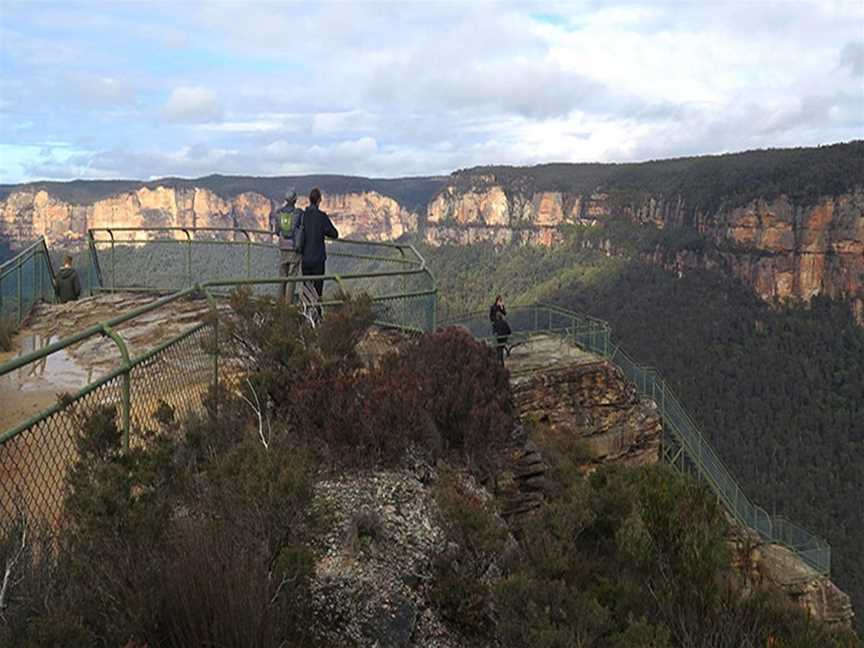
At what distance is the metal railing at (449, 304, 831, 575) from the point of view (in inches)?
686

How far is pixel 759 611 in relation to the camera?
487 centimetres

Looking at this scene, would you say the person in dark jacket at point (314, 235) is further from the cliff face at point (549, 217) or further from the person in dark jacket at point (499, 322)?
the cliff face at point (549, 217)

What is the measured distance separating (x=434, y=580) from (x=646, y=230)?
9038 centimetres

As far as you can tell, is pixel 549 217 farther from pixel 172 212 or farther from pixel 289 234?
pixel 289 234

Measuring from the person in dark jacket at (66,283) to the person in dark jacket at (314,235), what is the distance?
222 inches

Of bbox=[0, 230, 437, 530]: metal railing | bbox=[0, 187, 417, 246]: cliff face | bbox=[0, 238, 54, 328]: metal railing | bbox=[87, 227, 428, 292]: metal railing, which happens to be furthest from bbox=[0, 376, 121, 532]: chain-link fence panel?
bbox=[0, 187, 417, 246]: cliff face

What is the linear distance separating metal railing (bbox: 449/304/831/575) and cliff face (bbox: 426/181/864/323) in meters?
63.9

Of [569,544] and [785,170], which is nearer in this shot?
[569,544]

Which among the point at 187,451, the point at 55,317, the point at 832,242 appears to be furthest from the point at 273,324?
the point at 832,242

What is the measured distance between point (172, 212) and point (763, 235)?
74.3 metres

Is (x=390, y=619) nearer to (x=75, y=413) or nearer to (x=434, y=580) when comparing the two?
(x=434, y=580)

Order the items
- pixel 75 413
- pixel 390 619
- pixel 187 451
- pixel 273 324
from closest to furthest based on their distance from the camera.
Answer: pixel 75 413 < pixel 390 619 < pixel 187 451 < pixel 273 324

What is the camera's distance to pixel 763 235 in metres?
81.8

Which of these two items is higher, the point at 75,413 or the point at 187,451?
the point at 75,413
